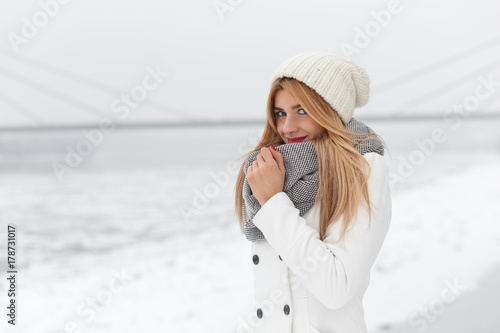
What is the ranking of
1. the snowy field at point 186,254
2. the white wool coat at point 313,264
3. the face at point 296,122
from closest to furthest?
the white wool coat at point 313,264 → the face at point 296,122 → the snowy field at point 186,254

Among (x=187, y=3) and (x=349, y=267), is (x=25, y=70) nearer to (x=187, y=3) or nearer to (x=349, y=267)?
(x=187, y=3)

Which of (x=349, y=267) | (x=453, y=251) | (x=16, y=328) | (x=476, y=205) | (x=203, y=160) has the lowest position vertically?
(x=349, y=267)

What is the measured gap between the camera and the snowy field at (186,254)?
262cm

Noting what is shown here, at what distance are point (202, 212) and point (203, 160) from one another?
4.50 metres

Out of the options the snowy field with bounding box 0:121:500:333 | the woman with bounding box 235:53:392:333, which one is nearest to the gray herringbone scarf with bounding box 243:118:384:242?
the woman with bounding box 235:53:392:333

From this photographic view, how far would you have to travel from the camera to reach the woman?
72cm

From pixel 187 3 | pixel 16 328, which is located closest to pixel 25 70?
pixel 187 3

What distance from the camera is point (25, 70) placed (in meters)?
10.5

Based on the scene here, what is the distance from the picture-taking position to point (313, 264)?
2.36 feet

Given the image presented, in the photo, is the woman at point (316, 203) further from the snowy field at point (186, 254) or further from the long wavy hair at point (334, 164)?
the snowy field at point (186, 254)

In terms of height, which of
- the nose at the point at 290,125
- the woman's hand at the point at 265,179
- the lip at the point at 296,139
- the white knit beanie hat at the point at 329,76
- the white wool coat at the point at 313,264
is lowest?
the white wool coat at the point at 313,264

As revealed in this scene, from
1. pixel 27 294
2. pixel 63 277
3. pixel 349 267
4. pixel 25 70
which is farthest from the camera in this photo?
pixel 25 70

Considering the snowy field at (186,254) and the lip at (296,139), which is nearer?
the lip at (296,139)

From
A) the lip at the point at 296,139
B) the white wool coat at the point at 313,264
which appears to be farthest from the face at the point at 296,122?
the white wool coat at the point at 313,264
